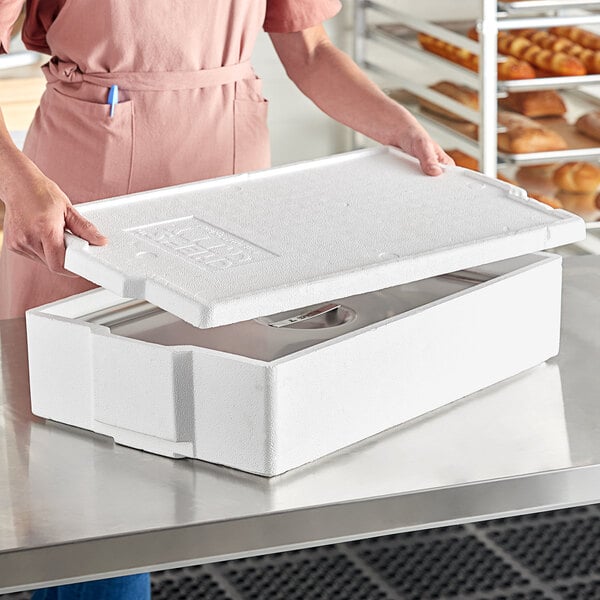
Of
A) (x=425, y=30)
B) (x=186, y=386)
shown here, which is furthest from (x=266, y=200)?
(x=425, y=30)

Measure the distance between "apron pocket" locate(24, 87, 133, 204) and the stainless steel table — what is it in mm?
508

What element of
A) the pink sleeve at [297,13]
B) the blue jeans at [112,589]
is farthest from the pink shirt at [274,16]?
the blue jeans at [112,589]

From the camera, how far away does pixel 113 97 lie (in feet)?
5.52

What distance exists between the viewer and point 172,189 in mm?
1366

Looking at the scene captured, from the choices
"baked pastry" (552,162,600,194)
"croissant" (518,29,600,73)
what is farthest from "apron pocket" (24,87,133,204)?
"baked pastry" (552,162,600,194)

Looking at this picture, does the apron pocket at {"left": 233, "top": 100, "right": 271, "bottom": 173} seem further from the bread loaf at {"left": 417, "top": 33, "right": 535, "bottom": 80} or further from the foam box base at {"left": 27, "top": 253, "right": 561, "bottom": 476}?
the bread loaf at {"left": 417, "top": 33, "right": 535, "bottom": 80}

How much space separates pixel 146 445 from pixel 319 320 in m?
0.24

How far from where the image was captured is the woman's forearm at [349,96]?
5.01 ft

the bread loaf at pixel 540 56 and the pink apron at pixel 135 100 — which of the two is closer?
the pink apron at pixel 135 100

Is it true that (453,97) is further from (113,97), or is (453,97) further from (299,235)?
(299,235)

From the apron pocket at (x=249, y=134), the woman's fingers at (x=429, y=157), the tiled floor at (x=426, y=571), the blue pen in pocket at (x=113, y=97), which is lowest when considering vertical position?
the tiled floor at (x=426, y=571)

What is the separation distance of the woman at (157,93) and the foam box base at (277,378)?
36 cm

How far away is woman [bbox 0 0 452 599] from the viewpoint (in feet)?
5.41

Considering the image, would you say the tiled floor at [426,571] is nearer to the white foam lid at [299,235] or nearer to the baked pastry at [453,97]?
the white foam lid at [299,235]
